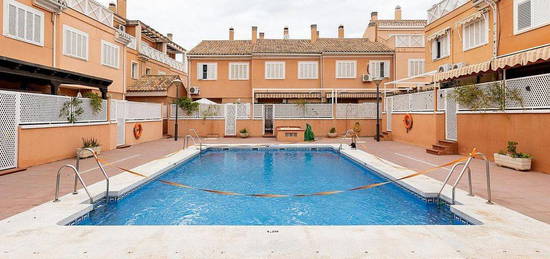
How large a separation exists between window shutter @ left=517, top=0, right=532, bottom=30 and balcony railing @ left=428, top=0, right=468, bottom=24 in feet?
13.7

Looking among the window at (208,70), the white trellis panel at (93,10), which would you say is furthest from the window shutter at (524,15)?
the white trellis panel at (93,10)

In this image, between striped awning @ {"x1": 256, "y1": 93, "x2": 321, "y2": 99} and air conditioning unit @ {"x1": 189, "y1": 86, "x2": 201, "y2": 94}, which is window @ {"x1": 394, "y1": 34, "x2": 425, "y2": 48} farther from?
air conditioning unit @ {"x1": 189, "y1": 86, "x2": 201, "y2": 94}

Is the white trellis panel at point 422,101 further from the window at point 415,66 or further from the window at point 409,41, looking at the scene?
the window at point 409,41

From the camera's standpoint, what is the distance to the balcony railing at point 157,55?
25.3m

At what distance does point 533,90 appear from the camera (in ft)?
30.0

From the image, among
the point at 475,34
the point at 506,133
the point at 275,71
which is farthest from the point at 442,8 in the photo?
the point at 275,71

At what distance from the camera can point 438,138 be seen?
1398cm

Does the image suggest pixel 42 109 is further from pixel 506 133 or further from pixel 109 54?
pixel 506 133

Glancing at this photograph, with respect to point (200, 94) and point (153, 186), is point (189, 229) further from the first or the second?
point (200, 94)

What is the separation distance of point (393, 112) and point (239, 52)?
1511 centimetres

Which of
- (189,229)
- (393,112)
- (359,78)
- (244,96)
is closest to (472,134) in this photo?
(393,112)

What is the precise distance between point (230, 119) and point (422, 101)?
13.8 metres

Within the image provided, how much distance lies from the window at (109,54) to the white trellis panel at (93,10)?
4.67ft

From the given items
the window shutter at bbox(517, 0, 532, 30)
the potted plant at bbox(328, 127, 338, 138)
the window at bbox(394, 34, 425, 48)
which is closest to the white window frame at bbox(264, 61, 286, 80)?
the potted plant at bbox(328, 127, 338, 138)
